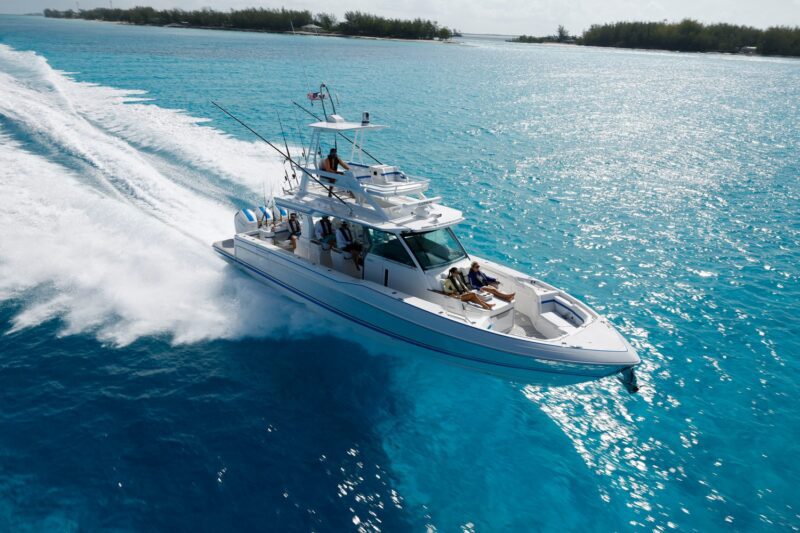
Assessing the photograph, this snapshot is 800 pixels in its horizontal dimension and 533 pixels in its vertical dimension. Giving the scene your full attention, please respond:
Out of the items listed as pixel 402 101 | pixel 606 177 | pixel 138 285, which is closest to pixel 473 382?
pixel 138 285

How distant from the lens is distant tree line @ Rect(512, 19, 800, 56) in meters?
111

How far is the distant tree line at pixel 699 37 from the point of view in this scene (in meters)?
111

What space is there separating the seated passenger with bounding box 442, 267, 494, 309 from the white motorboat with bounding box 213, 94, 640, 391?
0.35ft

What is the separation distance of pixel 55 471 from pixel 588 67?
300ft

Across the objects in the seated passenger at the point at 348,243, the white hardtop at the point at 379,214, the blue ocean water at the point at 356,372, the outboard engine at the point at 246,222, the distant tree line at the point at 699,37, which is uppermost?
the distant tree line at the point at 699,37

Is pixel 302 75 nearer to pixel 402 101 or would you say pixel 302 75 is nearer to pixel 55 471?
pixel 402 101

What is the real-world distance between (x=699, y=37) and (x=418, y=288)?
142105 millimetres

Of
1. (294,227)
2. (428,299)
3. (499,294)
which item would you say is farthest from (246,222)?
(499,294)

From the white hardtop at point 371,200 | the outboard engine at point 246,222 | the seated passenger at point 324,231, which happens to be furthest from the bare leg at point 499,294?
the outboard engine at point 246,222

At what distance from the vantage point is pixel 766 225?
66.3 ft

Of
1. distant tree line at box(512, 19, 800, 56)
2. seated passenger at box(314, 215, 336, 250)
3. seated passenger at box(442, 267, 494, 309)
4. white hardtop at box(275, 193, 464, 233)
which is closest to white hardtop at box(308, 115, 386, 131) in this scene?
white hardtop at box(275, 193, 464, 233)

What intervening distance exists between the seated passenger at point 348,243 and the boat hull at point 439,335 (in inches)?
22.9

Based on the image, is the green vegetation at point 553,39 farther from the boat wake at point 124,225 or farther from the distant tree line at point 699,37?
the boat wake at point 124,225

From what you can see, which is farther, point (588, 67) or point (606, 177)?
point (588, 67)
